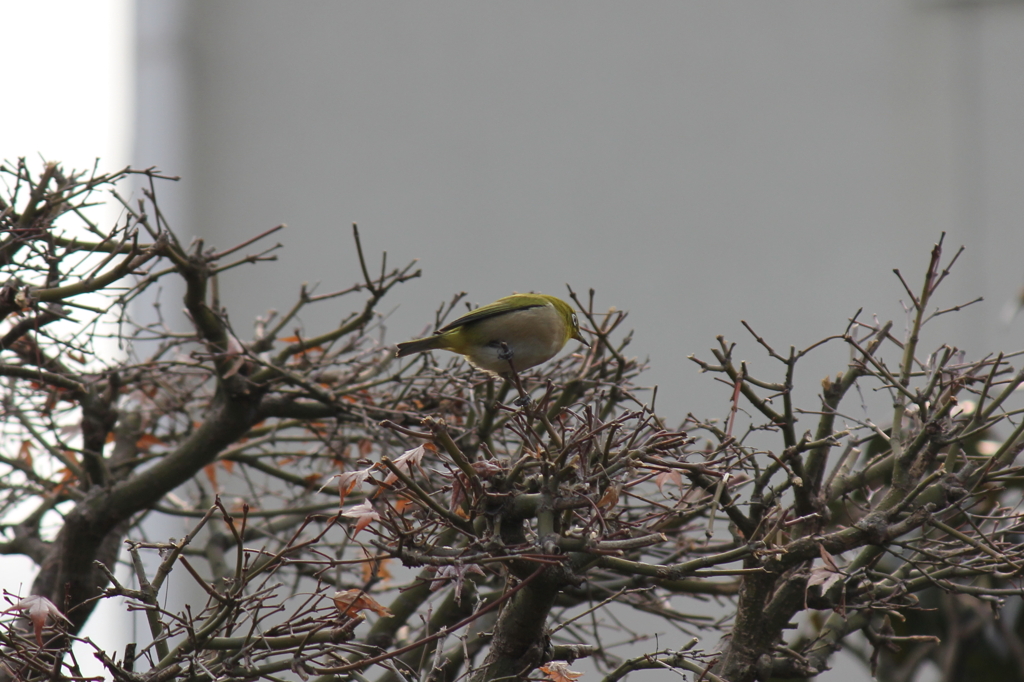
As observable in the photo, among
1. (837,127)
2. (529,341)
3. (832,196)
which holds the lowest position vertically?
(529,341)

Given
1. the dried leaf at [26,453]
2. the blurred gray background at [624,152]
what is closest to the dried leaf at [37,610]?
the dried leaf at [26,453]

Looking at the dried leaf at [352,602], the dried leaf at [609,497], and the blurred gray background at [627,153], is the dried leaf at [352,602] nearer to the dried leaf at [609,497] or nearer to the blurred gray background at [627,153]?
the dried leaf at [609,497]

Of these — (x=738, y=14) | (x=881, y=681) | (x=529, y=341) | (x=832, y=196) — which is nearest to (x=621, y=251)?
(x=832, y=196)

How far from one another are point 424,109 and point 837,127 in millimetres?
1678

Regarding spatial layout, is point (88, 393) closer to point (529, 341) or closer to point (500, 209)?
point (529, 341)

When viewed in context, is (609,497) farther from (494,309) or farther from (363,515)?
(494,309)

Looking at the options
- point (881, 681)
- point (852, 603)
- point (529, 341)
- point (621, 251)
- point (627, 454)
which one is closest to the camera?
point (627, 454)

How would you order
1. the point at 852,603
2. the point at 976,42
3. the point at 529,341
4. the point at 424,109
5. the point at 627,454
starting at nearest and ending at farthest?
the point at 627,454 < the point at 852,603 < the point at 529,341 < the point at 976,42 < the point at 424,109

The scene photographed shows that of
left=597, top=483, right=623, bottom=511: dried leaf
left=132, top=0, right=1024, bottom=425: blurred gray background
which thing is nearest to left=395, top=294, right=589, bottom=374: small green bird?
left=597, top=483, right=623, bottom=511: dried leaf

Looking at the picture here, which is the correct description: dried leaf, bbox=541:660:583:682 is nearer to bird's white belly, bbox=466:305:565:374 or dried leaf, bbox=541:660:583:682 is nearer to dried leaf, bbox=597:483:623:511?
dried leaf, bbox=597:483:623:511

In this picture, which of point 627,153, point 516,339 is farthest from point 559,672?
point 627,153

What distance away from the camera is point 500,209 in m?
3.59

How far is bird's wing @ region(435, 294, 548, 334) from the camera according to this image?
124 cm

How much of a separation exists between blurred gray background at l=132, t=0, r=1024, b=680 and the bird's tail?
5.72 feet
